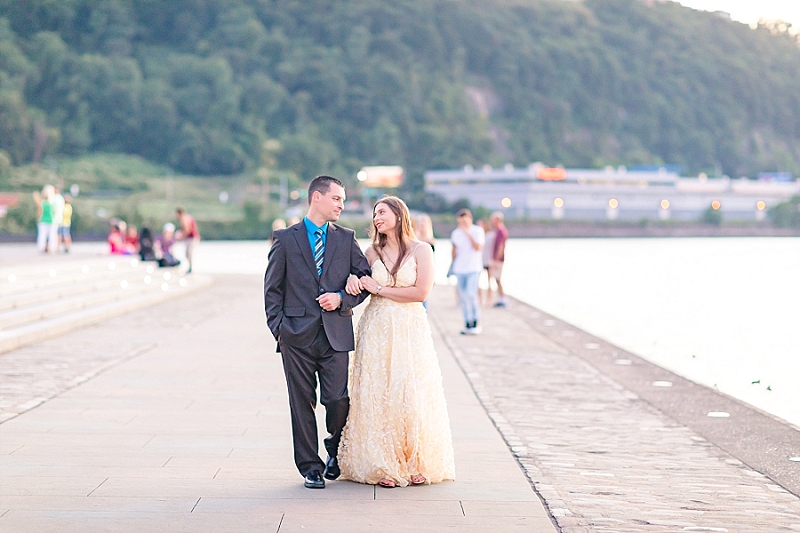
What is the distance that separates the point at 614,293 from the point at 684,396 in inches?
784

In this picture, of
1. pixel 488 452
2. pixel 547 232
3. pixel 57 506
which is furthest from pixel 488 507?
pixel 547 232

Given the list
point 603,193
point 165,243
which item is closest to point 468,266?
point 165,243

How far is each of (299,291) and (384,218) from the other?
2.18 ft

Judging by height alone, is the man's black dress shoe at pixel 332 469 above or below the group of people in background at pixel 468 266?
below

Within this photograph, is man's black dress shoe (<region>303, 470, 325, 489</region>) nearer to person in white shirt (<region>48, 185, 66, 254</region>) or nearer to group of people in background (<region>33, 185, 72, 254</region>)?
group of people in background (<region>33, 185, 72, 254</region>)

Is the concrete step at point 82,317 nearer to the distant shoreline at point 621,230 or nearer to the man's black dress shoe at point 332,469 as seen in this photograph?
the man's black dress shoe at point 332,469

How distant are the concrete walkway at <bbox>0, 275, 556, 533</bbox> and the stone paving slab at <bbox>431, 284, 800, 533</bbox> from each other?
9.2 inches

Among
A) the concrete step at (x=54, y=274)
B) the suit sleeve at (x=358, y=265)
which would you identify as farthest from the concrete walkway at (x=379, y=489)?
the concrete step at (x=54, y=274)

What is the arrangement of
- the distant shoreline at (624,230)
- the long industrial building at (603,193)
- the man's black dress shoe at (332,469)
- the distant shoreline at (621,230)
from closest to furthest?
the man's black dress shoe at (332,469), the distant shoreline at (621,230), the distant shoreline at (624,230), the long industrial building at (603,193)

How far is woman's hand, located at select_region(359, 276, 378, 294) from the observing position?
627cm

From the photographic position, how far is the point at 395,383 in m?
6.36

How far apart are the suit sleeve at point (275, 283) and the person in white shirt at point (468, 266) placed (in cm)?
1048

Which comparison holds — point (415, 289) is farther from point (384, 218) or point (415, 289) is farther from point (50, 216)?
point (50, 216)

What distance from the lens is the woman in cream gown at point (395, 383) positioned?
6.33 metres
